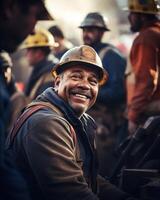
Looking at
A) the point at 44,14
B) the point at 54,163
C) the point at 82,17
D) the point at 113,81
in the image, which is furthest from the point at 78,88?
the point at 82,17

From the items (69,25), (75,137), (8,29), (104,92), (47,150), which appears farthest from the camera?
(69,25)

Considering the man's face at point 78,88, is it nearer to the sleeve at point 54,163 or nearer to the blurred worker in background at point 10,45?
the sleeve at point 54,163

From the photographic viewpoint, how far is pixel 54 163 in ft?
15.7

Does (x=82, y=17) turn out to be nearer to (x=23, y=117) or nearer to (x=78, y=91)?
(x=78, y=91)

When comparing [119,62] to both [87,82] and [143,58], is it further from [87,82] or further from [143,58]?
[87,82]

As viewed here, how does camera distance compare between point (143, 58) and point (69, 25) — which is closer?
point (143, 58)

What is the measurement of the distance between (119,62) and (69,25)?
10499 millimetres

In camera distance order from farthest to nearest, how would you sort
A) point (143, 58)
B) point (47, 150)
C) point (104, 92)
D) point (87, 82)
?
point (104, 92), point (143, 58), point (87, 82), point (47, 150)

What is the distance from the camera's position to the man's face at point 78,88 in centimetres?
560

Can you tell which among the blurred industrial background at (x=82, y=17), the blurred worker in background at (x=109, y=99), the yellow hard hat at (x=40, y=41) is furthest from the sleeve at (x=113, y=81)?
the blurred industrial background at (x=82, y=17)

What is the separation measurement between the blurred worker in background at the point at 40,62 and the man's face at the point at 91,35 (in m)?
0.59

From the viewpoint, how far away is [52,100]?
5.32m

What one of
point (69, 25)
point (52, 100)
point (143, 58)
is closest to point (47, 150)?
point (52, 100)

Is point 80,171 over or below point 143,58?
over
